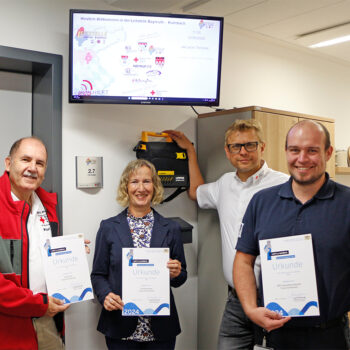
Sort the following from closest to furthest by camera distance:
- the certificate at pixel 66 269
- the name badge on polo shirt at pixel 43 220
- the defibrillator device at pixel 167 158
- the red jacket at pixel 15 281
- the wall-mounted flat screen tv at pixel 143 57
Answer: the red jacket at pixel 15 281 → the certificate at pixel 66 269 → the name badge on polo shirt at pixel 43 220 → the wall-mounted flat screen tv at pixel 143 57 → the defibrillator device at pixel 167 158

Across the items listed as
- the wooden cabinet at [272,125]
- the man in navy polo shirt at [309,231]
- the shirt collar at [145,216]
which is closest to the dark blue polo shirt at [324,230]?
the man in navy polo shirt at [309,231]

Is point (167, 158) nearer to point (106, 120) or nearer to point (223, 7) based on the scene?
point (106, 120)

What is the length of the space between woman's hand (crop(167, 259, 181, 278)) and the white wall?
0.67 m

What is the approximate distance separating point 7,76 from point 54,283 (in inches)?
53.9

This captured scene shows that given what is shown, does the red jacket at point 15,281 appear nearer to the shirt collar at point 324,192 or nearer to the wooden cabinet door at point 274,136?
the shirt collar at point 324,192

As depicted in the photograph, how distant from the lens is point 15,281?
1.99 m

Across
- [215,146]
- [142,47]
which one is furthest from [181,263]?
[142,47]

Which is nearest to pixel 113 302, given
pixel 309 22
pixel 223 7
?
pixel 223 7

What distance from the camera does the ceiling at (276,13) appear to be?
2.96 m

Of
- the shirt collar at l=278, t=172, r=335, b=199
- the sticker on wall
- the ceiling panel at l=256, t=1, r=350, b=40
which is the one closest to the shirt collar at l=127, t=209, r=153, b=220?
the sticker on wall

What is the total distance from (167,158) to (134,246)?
2.48 ft

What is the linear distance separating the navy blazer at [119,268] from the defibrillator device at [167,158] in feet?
1.60

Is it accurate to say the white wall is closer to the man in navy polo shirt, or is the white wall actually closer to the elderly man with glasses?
the elderly man with glasses

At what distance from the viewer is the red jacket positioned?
1.94 metres
